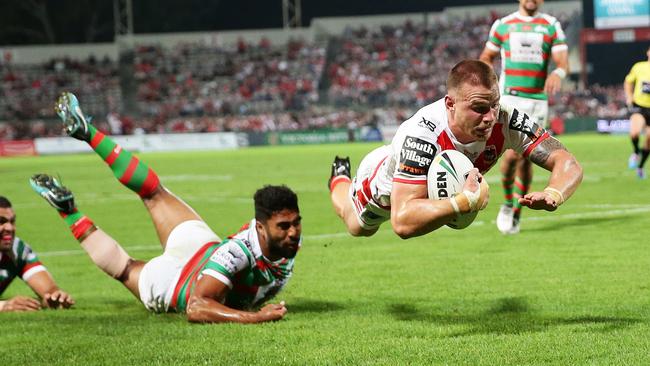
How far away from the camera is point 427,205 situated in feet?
18.5

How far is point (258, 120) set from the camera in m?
50.2

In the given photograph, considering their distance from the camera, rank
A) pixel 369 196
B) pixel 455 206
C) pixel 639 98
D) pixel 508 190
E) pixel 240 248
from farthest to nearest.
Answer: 1. pixel 639 98
2. pixel 508 190
3. pixel 369 196
4. pixel 240 248
5. pixel 455 206

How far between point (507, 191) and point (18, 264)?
5635 mm

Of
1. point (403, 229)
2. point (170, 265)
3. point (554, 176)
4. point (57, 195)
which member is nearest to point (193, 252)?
point (170, 265)

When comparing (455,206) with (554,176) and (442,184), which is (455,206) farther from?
(554,176)

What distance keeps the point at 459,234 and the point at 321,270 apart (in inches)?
105

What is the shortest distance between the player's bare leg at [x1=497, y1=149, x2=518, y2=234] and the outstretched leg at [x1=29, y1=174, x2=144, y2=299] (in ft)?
15.4

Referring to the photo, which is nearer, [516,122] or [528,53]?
[516,122]

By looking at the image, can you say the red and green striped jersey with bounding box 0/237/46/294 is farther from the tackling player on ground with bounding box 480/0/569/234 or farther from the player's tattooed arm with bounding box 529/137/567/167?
the tackling player on ground with bounding box 480/0/569/234

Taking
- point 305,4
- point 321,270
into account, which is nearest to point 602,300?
point 321,270

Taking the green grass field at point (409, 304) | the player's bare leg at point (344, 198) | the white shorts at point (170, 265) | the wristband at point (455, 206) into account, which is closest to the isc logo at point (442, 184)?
the wristband at point (455, 206)

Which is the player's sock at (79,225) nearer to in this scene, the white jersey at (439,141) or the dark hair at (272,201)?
the dark hair at (272,201)

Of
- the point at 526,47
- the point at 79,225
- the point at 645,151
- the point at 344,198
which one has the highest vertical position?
the point at 526,47

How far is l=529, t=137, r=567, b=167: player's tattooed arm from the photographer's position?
20.6 ft
